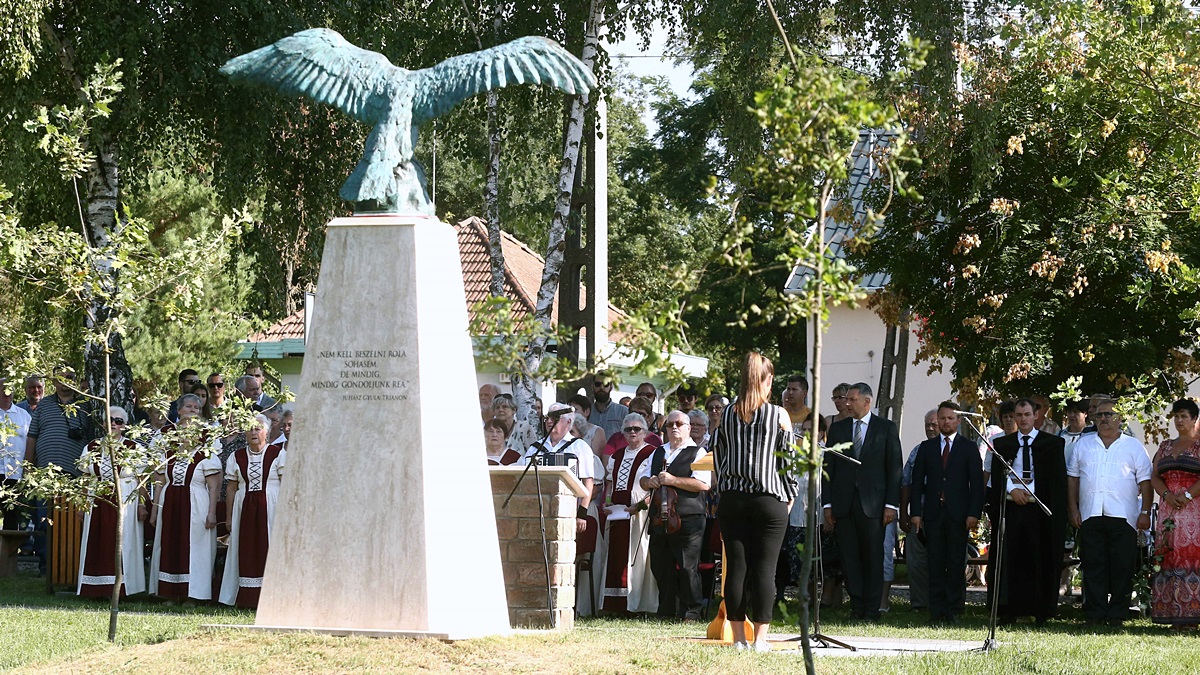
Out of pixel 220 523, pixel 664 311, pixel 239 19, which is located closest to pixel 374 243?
pixel 664 311

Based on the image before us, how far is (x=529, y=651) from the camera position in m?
8.75

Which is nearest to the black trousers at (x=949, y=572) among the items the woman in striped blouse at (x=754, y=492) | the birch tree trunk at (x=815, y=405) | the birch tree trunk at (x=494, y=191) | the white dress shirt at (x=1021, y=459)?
the white dress shirt at (x=1021, y=459)

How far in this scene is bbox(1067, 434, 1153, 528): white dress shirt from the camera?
Answer: 13.4 m

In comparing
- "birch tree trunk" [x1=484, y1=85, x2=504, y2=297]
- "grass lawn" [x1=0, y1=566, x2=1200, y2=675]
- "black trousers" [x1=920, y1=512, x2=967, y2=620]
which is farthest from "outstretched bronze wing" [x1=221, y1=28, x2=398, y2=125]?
"birch tree trunk" [x1=484, y1=85, x2=504, y2=297]

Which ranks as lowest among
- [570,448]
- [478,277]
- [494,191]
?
[570,448]

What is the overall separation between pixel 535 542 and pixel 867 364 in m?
26.5

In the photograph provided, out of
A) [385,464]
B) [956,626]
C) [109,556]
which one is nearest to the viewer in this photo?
[385,464]

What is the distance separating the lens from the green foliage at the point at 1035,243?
16.9 metres

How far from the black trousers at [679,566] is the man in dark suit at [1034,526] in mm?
2587

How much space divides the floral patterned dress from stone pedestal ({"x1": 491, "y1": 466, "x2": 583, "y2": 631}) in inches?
199

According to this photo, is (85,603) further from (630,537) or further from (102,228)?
(630,537)

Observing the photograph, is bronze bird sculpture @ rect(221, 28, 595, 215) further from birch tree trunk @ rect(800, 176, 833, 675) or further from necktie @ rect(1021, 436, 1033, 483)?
necktie @ rect(1021, 436, 1033, 483)

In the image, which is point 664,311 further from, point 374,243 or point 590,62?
point 590,62

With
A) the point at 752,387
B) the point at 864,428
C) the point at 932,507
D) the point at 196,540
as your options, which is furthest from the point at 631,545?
the point at 752,387
